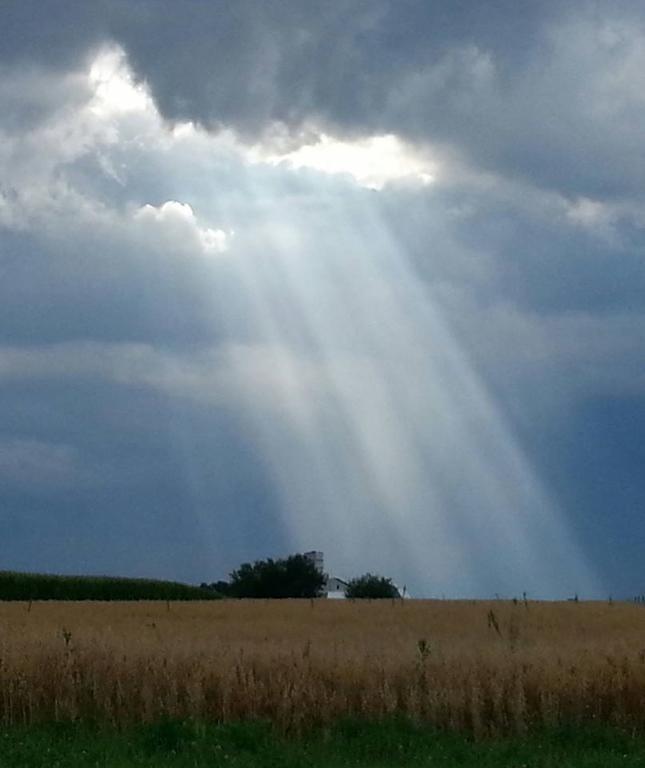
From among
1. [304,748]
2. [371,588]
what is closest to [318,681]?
[304,748]

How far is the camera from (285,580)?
88.4 m

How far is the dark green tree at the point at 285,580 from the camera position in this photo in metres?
87.5

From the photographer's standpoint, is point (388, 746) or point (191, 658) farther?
point (191, 658)

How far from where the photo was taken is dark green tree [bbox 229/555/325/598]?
8750cm

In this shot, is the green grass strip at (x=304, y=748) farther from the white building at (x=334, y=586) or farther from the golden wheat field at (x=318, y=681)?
the white building at (x=334, y=586)

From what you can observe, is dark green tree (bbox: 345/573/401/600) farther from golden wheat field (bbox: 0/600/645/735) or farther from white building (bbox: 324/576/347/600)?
golden wheat field (bbox: 0/600/645/735)

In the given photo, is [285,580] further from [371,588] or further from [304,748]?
[304,748]

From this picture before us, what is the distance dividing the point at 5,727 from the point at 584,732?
8.64 m

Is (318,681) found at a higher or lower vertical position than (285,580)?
lower

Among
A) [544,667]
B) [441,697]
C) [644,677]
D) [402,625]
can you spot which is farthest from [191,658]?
[402,625]

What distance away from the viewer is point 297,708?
18719 millimetres

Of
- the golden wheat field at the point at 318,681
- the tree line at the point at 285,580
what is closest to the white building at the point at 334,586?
the tree line at the point at 285,580

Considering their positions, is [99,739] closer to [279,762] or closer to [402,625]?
[279,762]

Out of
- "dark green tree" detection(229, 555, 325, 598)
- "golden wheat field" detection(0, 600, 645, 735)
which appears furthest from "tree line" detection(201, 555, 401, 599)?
"golden wheat field" detection(0, 600, 645, 735)
